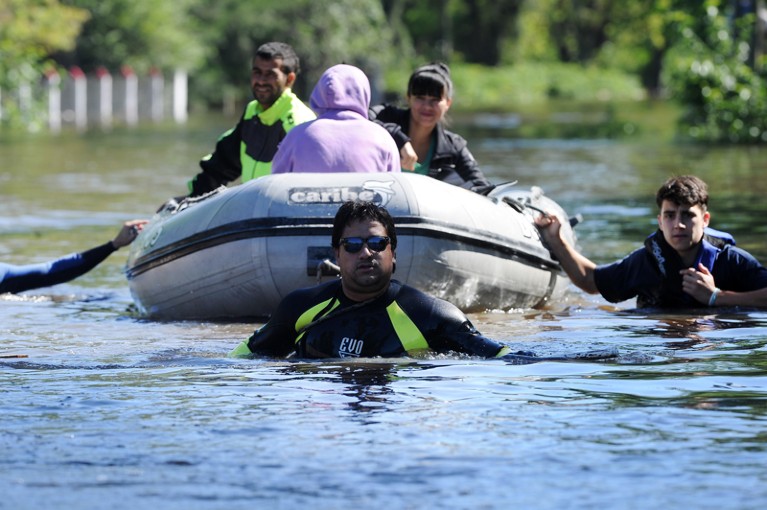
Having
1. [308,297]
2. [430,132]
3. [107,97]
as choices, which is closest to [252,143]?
[430,132]

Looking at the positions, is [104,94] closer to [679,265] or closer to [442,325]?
[679,265]

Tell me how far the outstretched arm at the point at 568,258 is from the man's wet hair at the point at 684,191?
2.15 feet

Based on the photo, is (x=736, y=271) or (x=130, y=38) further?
(x=130, y=38)

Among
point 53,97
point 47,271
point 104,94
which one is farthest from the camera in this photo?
point 104,94

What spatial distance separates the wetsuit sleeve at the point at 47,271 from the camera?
9203mm

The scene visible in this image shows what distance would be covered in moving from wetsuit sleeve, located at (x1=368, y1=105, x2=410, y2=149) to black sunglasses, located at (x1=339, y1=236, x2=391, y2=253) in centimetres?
276

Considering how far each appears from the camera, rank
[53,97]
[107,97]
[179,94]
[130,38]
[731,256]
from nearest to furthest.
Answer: [731,256]
[53,97]
[107,97]
[130,38]
[179,94]

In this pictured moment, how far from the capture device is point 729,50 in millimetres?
23703

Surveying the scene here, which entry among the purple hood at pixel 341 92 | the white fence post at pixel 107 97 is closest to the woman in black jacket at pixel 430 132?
the purple hood at pixel 341 92

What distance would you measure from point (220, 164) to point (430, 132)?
4.23 feet

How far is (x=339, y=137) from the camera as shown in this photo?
853 centimetres

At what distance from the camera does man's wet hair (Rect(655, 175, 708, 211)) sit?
8.05m

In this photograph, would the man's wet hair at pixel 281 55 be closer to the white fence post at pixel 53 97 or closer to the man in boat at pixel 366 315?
the man in boat at pixel 366 315

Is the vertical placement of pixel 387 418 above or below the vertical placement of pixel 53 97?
below
